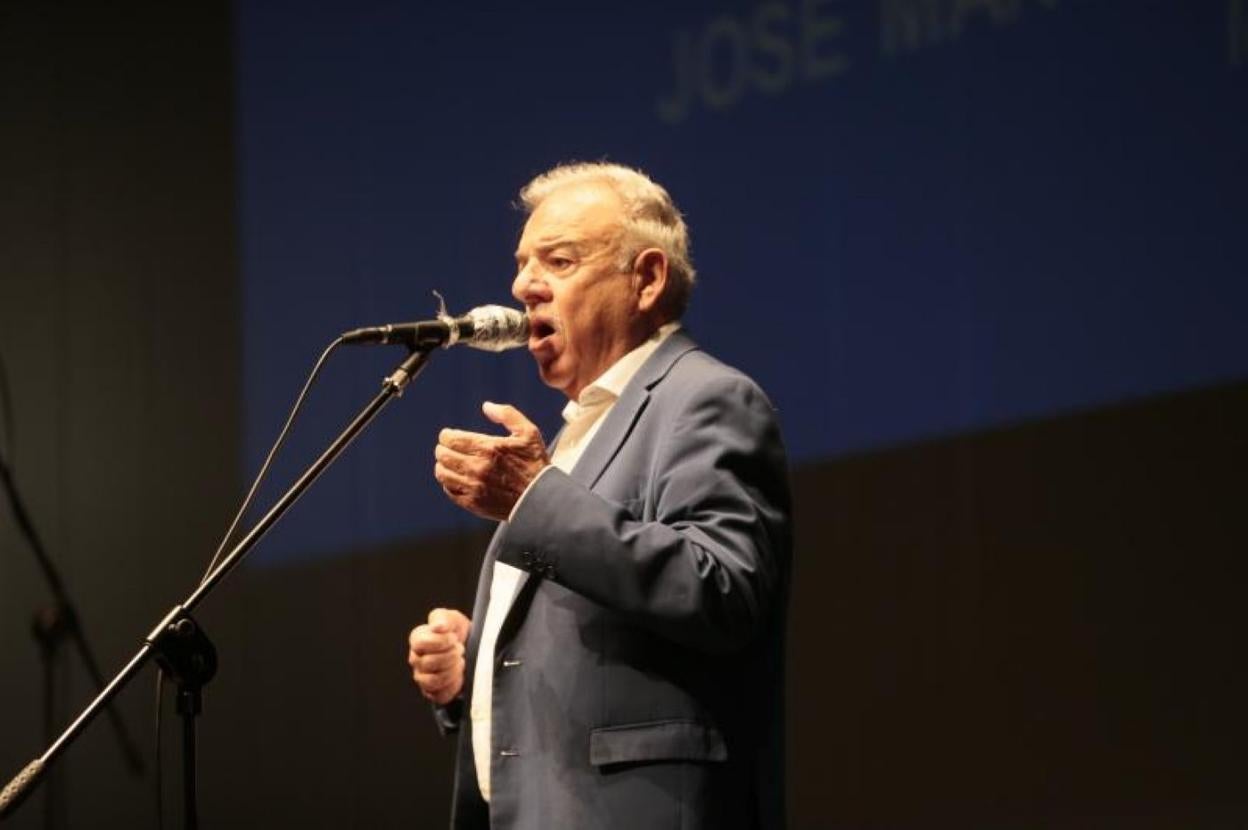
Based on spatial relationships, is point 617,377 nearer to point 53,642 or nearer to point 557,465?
point 557,465

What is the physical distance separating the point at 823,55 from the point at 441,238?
3.59ft

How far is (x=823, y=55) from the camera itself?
11.3ft

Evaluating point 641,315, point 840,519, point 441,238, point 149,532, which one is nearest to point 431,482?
point 441,238

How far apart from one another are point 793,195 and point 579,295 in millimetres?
1088

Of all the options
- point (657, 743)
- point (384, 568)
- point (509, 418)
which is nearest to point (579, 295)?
point (509, 418)

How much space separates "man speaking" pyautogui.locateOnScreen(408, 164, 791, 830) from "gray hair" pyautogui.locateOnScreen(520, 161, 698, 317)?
25mm

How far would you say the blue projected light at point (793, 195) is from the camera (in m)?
3.04

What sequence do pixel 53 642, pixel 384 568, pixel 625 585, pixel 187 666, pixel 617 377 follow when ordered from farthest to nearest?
pixel 53 642
pixel 384 568
pixel 617 377
pixel 187 666
pixel 625 585

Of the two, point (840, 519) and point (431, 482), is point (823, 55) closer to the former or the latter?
point (840, 519)

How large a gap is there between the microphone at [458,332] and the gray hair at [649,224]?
0.63ft

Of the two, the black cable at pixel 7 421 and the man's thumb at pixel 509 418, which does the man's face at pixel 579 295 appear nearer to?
the man's thumb at pixel 509 418

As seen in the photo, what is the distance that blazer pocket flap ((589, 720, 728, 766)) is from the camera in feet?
7.12

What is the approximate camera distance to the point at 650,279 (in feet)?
8.25

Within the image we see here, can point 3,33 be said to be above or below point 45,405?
above
